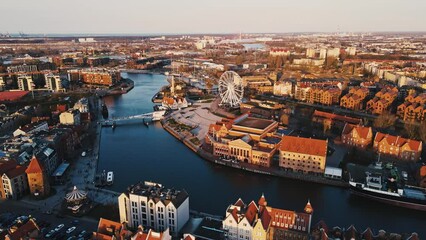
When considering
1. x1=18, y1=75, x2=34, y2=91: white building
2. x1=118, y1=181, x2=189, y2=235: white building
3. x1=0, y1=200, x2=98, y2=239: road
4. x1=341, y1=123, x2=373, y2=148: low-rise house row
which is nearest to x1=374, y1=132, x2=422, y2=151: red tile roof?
x1=341, y1=123, x2=373, y2=148: low-rise house row

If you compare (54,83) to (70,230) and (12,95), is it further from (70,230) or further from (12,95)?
(70,230)

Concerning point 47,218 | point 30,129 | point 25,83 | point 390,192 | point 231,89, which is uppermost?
point 231,89

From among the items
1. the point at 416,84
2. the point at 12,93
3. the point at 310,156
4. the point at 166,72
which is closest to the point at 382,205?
the point at 310,156

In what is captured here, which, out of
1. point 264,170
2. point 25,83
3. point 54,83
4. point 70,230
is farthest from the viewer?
point 54,83

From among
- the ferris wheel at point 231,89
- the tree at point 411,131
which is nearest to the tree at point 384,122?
the tree at point 411,131

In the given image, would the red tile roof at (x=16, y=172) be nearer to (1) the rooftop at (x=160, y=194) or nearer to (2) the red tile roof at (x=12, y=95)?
(1) the rooftop at (x=160, y=194)

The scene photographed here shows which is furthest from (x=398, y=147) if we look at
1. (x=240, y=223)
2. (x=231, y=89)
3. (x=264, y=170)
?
(x=231, y=89)

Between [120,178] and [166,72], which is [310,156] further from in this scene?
[166,72]
